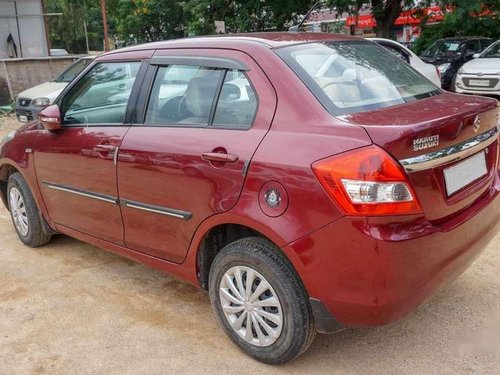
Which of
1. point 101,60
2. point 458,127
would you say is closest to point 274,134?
point 458,127

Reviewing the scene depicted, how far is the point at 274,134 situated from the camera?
267 cm

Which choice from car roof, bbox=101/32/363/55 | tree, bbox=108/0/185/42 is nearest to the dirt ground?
car roof, bbox=101/32/363/55

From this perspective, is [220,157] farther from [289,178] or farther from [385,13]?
[385,13]

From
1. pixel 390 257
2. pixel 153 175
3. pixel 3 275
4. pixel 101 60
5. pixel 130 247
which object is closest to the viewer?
pixel 390 257

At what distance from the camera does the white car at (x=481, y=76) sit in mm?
11617

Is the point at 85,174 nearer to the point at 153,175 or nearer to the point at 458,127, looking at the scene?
the point at 153,175

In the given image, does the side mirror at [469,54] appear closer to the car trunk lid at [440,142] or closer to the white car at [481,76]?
the white car at [481,76]

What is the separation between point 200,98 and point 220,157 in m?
0.49

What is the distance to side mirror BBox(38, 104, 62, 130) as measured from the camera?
3.87m

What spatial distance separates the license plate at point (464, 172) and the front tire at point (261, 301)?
88 cm

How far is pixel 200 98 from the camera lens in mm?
3127

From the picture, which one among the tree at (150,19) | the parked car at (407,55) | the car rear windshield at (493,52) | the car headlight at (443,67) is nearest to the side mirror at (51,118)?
the parked car at (407,55)

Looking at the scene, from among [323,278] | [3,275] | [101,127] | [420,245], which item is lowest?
[3,275]

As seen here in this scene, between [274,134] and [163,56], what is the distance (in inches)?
43.2
